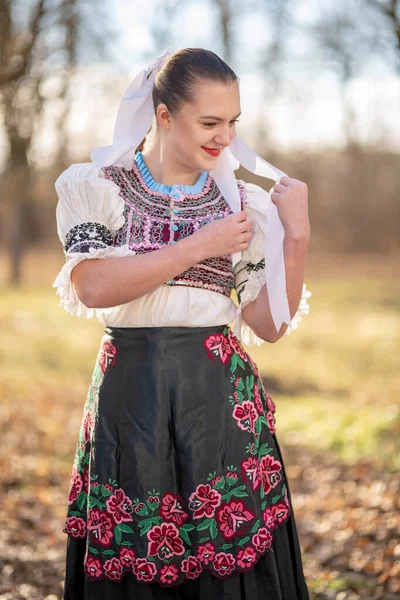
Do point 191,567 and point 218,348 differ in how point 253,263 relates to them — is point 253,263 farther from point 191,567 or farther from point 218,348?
point 191,567

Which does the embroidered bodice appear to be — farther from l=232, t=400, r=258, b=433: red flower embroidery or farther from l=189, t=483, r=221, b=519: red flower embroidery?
l=189, t=483, r=221, b=519: red flower embroidery

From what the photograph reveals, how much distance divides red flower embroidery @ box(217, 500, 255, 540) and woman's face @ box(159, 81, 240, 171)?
3.03ft

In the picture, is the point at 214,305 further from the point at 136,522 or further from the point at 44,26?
the point at 44,26

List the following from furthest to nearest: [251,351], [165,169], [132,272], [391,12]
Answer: [251,351] → [391,12] → [165,169] → [132,272]

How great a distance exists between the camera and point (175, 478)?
2020 millimetres

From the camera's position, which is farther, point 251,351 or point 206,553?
point 251,351

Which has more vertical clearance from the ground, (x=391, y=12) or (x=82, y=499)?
(x=391, y=12)

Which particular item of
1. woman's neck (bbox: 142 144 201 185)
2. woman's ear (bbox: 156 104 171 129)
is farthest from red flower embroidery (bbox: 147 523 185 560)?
woman's ear (bbox: 156 104 171 129)

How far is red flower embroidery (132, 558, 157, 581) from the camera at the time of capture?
197 cm

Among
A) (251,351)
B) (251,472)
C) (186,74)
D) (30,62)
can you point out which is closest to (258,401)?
(251,472)

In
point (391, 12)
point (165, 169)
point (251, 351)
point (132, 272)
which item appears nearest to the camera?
point (132, 272)

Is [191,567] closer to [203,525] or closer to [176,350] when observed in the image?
[203,525]

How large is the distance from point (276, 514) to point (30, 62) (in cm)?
330

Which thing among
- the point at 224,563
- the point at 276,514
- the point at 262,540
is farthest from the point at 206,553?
the point at 276,514
